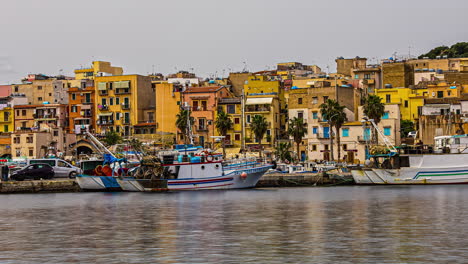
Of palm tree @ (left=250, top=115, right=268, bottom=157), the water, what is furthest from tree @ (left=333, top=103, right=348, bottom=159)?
the water

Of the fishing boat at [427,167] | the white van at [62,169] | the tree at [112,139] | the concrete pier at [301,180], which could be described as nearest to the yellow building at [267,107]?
the tree at [112,139]

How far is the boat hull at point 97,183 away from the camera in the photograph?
219 feet

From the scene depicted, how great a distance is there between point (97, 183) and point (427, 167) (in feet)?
91.0

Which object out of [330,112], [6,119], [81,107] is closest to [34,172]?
[330,112]

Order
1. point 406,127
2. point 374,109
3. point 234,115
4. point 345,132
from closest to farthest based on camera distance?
point 374,109 < point 345,132 < point 406,127 < point 234,115

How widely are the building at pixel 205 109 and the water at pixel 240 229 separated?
49.1 m

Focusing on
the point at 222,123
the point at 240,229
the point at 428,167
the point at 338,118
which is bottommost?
the point at 240,229

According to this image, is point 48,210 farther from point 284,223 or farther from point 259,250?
point 259,250

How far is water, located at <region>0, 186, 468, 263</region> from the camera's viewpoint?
27828 millimetres

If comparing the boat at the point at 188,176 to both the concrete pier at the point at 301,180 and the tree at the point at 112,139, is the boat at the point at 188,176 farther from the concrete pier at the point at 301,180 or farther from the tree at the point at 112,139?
the tree at the point at 112,139

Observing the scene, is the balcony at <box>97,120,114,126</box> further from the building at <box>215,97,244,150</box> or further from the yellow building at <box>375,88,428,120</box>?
the yellow building at <box>375,88,428,120</box>

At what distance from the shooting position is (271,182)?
7281 centimetres

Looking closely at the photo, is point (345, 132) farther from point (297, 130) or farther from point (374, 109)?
point (374, 109)

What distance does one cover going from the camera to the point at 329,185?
72.8m
